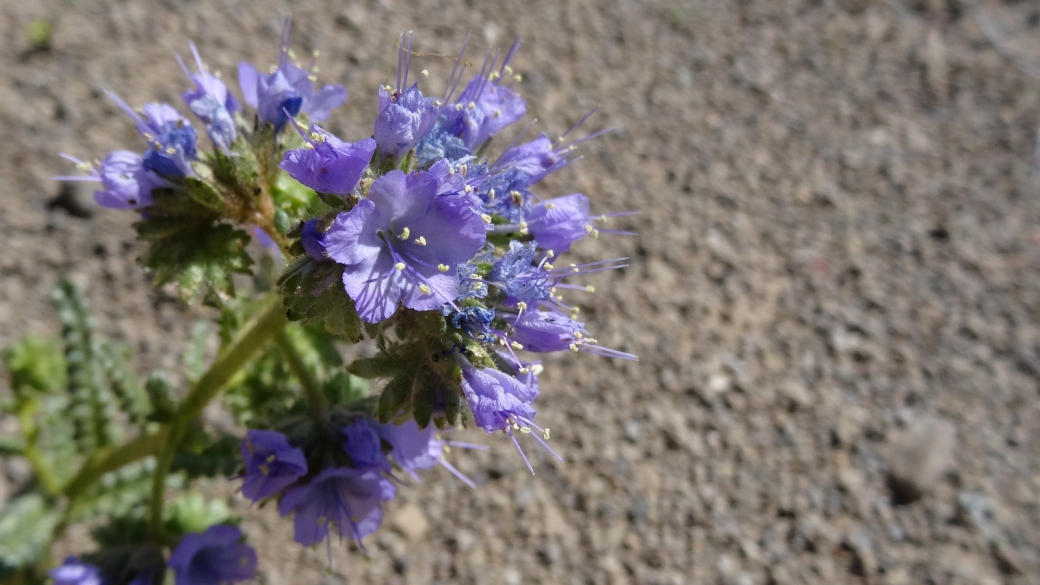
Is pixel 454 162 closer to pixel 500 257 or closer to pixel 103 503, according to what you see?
pixel 500 257

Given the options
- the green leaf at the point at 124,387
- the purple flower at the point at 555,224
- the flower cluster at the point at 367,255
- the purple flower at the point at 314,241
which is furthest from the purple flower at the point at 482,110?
the green leaf at the point at 124,387

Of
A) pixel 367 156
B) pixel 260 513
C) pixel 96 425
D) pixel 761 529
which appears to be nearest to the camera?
pixel 367 156

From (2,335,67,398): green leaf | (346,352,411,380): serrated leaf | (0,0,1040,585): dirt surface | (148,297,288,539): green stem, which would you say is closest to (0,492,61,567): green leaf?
(2,335,67,398): green leaf

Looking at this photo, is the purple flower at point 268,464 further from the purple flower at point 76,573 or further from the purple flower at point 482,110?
the purple flower at point 482,110

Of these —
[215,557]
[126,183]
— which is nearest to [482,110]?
[126,183]

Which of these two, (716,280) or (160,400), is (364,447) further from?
(716,280)

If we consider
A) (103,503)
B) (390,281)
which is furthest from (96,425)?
(390,281)

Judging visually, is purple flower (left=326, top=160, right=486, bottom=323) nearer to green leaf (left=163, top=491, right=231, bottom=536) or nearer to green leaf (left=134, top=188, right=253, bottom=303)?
green leaf (left=134, top=188, right=253, bottom=303)
